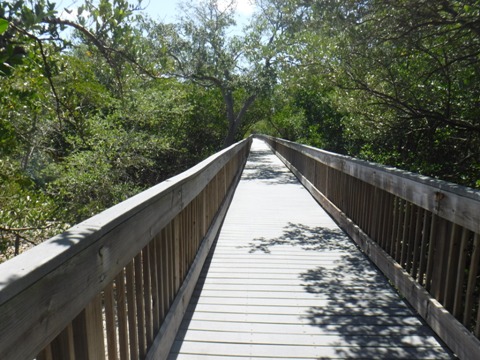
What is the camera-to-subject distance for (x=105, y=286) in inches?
59.9

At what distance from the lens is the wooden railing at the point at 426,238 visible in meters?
2.48

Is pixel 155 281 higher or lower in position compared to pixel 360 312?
higher

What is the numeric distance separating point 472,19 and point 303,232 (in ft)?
10.7

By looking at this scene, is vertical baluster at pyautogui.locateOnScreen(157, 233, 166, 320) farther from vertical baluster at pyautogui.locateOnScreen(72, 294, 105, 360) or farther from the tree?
the tree

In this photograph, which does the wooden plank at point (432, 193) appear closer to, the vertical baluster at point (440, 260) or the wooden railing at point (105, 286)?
the vertical baluster at point (440, 260)

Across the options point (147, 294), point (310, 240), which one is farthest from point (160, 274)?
point (310, 240)

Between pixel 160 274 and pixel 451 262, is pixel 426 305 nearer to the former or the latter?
pixel 451 262

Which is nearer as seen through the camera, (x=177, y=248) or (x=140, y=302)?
(x=140, y=302)

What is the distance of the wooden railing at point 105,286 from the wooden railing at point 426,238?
1802 mm

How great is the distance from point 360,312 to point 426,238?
0.79m

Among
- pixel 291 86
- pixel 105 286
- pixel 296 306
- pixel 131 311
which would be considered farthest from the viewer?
pixel 291 86

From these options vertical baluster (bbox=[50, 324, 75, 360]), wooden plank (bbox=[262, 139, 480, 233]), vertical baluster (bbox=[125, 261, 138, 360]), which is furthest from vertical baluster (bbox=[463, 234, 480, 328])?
vertical baluster (bbox=[50, 324, 75, 360])

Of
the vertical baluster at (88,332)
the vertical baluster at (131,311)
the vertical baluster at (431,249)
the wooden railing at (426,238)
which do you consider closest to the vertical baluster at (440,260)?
the wooden railing at (426,238)

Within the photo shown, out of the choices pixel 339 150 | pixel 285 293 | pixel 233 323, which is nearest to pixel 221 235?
pixel 285 293
